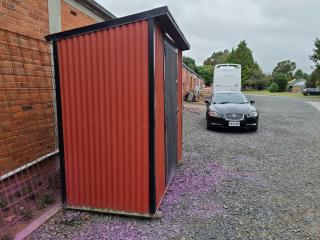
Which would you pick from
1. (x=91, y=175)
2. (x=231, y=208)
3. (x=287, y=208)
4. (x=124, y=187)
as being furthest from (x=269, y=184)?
(x=91, y=175)

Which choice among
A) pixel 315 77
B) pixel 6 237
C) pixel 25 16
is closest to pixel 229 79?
pixel 25 16

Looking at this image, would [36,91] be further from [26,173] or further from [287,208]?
[287,208]

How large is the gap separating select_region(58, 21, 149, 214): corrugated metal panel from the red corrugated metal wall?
253mm

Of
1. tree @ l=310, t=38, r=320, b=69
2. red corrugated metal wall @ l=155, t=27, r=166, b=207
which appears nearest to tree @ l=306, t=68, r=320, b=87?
tree @ l=310, t=38, r=320, b=69

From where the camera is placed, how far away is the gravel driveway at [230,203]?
3.06 m

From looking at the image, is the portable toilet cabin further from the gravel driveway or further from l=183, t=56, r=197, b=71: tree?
l=183, t=56, r=197, b=71: tree

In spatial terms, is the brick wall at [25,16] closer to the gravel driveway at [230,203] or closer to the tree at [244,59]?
the gravel driveway at [230,203]

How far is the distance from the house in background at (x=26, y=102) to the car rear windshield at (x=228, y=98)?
6.65 m

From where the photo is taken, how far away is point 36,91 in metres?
4.14

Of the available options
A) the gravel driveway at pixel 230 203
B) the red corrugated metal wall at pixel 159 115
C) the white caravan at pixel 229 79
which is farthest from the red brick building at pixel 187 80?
the red corrugated metal wall at pixel 159 115

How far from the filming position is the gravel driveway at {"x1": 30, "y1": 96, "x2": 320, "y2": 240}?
10.0 ft

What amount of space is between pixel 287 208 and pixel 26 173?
3.77 m

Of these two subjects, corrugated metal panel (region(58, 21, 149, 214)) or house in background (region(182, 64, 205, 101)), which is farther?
house in background (region(182, 64, 205, 101))

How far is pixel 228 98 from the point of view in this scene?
33.4 feet
